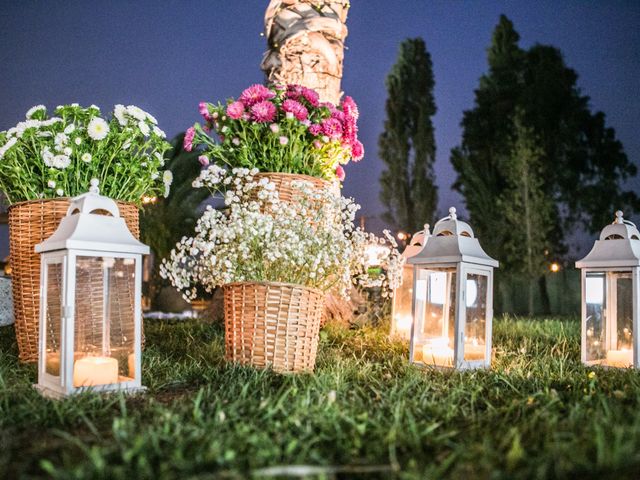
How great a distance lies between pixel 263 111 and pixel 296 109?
0.23m

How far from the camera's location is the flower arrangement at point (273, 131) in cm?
417

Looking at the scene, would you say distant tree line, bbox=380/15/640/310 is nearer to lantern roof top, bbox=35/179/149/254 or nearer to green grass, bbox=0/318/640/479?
green grass, bbox=0/318/640/479

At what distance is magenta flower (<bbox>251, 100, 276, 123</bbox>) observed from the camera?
162 inches

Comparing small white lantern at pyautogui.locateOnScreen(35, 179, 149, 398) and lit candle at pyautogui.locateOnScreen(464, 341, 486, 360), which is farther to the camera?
lit candle at pyautogui.locateOnScreen(464, 341, 486, 360)

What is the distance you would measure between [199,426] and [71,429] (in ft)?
1.49

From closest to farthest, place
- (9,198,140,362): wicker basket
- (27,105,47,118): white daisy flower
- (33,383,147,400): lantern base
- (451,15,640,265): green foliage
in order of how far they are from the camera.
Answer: (33,383,147,400): lantern base < (9,198,140,362): wicker basket < (27,105,47,118): white daisy flower < (451,15,640,265): green foliage

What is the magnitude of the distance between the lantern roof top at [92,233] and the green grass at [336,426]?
64 centimetres

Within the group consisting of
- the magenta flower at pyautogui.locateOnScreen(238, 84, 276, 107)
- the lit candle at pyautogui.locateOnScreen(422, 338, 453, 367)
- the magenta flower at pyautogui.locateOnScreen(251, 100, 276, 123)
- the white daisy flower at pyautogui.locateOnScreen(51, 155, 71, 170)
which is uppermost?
the magenta flower at pyautogui.locateOnScreen(238, 84, 276, 107)

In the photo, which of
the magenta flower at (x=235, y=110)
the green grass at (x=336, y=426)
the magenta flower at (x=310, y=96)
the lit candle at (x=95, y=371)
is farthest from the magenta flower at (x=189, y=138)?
the lit candle at (x=95, y=371)

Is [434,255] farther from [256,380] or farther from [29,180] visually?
[29,180]

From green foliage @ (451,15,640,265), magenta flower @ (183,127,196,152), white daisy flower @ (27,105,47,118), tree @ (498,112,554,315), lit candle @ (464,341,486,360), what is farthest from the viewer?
green foliage @ (451,15,640,265)

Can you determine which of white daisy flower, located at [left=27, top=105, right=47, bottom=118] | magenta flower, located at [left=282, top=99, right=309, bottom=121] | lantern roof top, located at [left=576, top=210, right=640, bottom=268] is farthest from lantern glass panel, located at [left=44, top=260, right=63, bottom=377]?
lantern roof top, located at [left=576, top=210, right=640, bottom=268]

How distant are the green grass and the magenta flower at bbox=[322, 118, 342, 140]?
177 cm

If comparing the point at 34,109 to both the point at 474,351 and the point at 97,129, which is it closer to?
the point at 97,129
